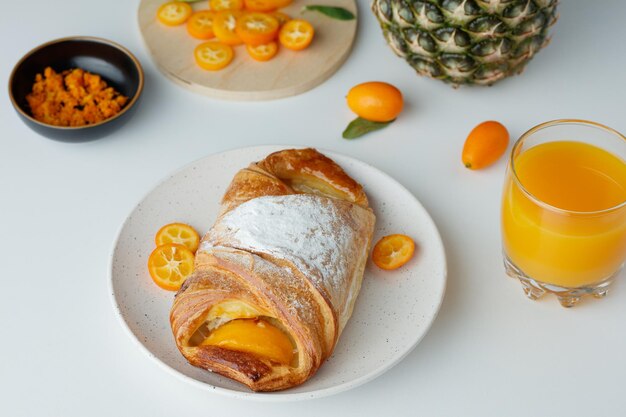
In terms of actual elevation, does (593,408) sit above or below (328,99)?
below

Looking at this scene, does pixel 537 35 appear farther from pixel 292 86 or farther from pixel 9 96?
pixel 9 96

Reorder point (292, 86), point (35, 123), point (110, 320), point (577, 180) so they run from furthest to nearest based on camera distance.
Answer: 1. point (292, 86)
2. point (35, 123)
3. point (110, 320)
4. point (577, 180)

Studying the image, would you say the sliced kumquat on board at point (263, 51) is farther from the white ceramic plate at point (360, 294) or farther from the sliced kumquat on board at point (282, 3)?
the white ceramic plate at point (360, 294)

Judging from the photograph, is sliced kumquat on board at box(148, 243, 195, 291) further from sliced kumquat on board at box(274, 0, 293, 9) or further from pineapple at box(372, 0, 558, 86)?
sliced kumquat on board at box(274, 0, 293, 9)

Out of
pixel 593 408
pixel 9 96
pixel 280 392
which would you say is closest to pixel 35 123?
pixel 9 96

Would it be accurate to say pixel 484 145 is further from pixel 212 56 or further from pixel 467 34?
pixel 212 56

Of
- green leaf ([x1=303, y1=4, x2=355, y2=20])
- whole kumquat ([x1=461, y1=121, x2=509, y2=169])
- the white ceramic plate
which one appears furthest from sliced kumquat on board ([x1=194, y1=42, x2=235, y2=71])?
whole kumquat ([x1=461, y1=121, x2=509, y2=169])
